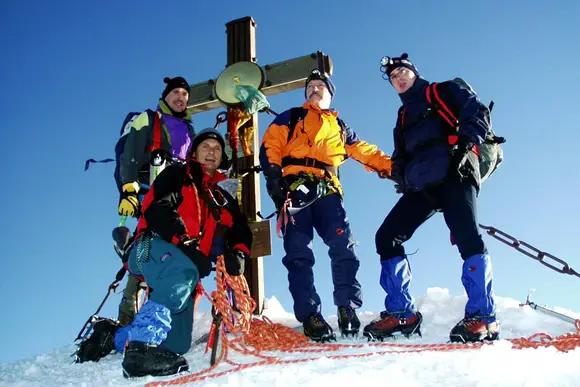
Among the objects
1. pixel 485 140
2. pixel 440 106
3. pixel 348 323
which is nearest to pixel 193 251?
pixel 348 323

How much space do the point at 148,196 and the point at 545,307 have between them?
12.3ft

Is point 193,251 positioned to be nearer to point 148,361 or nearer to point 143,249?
point 143,249

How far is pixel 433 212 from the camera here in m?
4.32

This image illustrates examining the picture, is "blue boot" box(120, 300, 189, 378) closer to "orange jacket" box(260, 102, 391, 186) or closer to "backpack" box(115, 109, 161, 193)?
"orange jacket" box(260, 102, 391, 186)

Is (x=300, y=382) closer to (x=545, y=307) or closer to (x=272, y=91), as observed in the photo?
(x=545, y=307)

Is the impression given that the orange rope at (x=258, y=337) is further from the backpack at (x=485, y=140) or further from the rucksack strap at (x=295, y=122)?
the rucksack strap at (x=295, y=122)

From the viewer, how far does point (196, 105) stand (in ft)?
21.6

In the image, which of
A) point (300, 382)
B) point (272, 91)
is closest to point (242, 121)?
point (272, 91)

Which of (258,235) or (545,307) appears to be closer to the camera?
(545,307)

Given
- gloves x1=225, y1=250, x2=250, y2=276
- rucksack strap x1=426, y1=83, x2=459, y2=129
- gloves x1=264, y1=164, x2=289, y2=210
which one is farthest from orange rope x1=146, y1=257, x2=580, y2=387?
rucksack strap x1=426, y1=83, x2=459, y2=129

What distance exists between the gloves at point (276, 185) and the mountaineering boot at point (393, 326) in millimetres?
1411

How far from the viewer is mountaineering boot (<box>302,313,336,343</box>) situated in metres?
3.96

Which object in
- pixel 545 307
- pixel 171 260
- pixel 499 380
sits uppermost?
pixel 171 260

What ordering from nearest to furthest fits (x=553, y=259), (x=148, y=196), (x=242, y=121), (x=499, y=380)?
1. (x=499, y=380)
2. (x=148, y=196)
3. (x=553, y=259)
4. (x=242, y=121)
